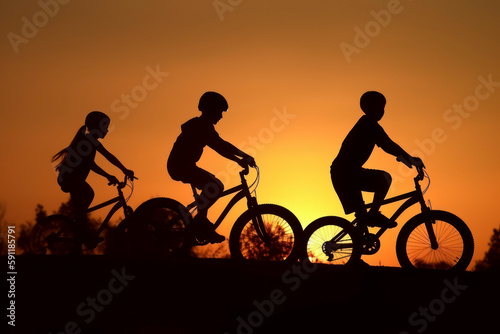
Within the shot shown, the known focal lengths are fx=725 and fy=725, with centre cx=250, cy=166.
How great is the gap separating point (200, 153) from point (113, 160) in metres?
1.88

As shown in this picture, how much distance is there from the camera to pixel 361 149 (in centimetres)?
1177

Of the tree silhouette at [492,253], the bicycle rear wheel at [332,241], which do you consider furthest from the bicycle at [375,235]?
the tree silhouette at [492,253]

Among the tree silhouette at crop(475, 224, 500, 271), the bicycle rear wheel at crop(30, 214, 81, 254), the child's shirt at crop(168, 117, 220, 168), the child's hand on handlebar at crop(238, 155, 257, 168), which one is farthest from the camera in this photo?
the tree silhouette at crop(475, 224, 500, 271)

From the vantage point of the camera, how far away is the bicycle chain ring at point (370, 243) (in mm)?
11727

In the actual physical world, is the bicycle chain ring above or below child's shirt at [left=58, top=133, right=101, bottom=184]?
below

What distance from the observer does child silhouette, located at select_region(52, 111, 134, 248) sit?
12.7 metres

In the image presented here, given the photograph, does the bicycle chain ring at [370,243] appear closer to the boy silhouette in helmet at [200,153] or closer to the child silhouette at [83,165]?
the boy silhouette in helmet at [200,153]

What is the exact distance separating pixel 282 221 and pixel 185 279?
1821 mm

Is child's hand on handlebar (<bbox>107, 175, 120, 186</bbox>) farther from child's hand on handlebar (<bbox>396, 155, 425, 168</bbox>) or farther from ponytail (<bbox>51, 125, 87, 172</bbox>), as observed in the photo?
child's hand on handlebar (<bbox>396, 155, 425, 168</bbox>)

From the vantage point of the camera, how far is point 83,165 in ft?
42.7

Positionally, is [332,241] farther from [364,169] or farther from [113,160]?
[113,160]

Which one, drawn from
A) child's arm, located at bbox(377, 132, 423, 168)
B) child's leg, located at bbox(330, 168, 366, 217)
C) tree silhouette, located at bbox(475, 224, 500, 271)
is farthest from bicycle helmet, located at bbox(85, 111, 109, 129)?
tree silhouette, located at bbox(475, 224, 500, 271)

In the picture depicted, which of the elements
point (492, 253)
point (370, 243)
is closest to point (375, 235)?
point (370, 243)

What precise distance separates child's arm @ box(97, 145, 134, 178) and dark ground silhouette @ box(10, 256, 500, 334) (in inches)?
71.1
